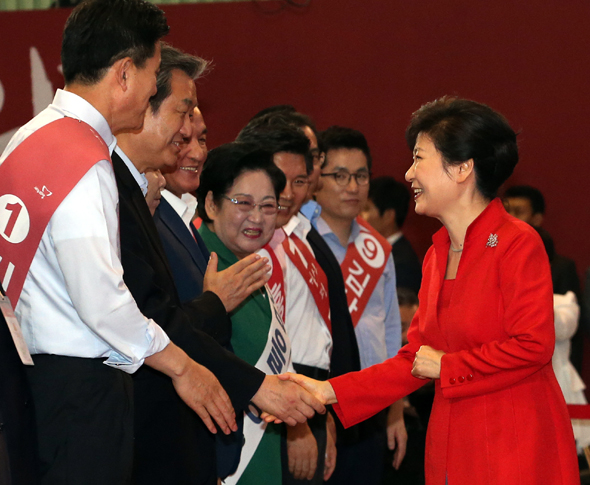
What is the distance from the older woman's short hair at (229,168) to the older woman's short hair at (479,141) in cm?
68

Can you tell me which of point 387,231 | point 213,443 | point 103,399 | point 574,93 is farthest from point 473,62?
point 103,399

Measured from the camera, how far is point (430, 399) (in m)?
3.54

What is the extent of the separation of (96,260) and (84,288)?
0.06m

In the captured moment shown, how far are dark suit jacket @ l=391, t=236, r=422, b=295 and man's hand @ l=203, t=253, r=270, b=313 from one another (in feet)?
7.48

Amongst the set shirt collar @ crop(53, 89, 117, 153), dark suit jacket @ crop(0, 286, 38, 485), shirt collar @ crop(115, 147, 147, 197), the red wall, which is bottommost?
dark suit jacket @ crop(0, 286, 38, 485)

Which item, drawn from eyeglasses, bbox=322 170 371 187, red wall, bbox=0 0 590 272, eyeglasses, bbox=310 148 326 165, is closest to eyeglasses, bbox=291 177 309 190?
eyeglasses, bbox=310 148 326 165

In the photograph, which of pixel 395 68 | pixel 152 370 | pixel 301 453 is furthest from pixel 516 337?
pixel 395 68

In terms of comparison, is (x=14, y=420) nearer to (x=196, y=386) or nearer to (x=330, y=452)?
(x=196, y=386)

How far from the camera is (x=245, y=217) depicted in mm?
2412

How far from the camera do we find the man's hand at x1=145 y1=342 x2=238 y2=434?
162cm

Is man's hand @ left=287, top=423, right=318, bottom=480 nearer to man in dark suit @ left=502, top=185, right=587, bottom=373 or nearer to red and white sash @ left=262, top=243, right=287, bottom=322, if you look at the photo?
red and white sash @ left=262, top=243, right=287, bottom=322

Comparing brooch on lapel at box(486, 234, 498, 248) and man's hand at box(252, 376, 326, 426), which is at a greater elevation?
brooch on lapel at box(486, 234, 498, 248)

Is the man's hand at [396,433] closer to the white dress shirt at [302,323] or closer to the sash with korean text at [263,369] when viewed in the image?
the white dress shirt at [302,323]

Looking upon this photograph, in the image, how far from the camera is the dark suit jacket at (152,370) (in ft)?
5.42
